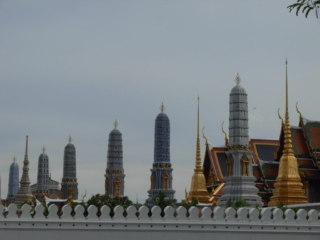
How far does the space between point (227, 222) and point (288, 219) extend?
164 centimetres

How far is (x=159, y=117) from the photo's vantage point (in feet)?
220

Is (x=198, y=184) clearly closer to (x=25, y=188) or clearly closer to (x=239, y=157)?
(x=239, y=157)

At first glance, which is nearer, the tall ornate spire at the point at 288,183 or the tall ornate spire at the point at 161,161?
the tall ornate spire at the point at 288,183

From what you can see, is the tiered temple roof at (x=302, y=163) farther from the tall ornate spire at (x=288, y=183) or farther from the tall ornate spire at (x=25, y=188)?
the tall ornate spire at (x=25, y=188)

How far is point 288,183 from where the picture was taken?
48188 millimetres

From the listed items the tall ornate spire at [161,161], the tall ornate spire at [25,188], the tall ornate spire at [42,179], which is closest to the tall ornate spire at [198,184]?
the tall ornate spire at [161,161]

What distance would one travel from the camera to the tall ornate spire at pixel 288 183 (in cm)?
4731

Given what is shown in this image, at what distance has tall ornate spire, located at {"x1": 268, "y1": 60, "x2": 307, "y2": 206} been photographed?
47312 millimetres

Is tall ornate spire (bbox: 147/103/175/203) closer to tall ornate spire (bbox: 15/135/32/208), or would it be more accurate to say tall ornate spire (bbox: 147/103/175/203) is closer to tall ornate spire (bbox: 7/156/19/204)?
tall ornate spire (bbox: 15/135/32/208)

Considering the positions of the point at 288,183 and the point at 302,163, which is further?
the point at 302,163

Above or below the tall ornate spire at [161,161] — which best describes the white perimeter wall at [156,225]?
below

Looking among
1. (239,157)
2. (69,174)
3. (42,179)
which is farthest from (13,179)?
(239,157)

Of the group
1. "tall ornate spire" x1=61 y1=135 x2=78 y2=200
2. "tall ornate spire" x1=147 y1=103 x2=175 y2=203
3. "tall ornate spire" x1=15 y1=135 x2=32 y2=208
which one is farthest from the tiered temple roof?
"tall ornate spire" x1=15 y1=135 x2=32 y2=208

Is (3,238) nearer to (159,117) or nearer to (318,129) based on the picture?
(318,129)
